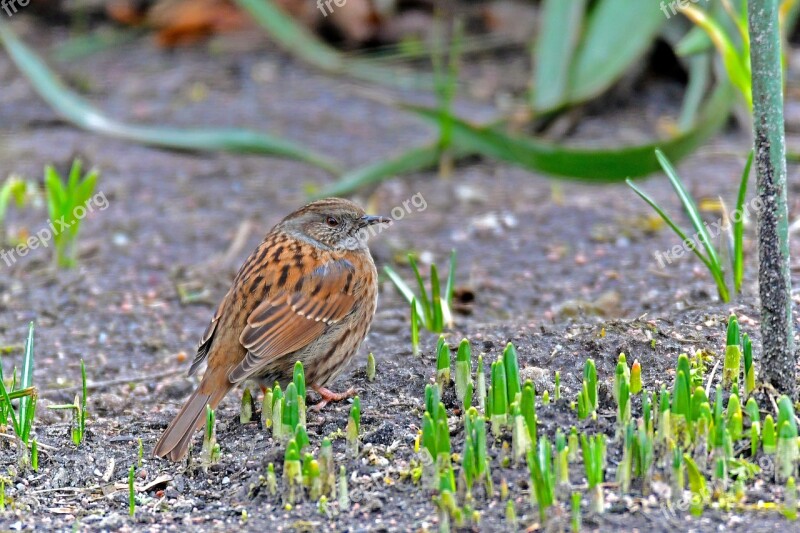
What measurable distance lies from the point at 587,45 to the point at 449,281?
12.8ft

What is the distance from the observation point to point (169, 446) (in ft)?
15.4

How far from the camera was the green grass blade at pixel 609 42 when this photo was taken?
895 centimetres

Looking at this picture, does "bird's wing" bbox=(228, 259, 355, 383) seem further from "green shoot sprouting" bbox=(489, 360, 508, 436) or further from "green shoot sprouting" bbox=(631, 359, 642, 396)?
"green shoot sprouting" bbox=(631, 359, 642, 396)

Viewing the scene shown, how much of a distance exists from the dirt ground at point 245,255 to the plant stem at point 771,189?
1.82 feet

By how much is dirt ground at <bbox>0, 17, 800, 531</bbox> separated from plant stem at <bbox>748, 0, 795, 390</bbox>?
55cm

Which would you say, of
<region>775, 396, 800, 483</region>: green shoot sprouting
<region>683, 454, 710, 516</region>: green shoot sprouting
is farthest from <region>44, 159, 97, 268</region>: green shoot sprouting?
<region>775, 396, 800, 483</region>: green shoot sprouting

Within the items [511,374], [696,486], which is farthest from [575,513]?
[511,374]

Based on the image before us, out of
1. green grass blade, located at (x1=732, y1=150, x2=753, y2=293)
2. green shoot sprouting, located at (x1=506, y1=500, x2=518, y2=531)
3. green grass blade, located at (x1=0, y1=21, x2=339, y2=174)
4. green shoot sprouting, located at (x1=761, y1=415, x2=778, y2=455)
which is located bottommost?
green shoot sprouting, located at (x1=506, y1=500, x2=518, y2=531)

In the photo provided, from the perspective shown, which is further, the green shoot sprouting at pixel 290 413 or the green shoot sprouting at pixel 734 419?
the green shoot sprouting at pixel 290 413

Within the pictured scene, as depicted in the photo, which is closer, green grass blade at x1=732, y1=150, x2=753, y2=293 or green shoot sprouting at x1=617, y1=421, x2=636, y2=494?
green shoot sprouting at x1=617, y1=421, x2=636, y2=494

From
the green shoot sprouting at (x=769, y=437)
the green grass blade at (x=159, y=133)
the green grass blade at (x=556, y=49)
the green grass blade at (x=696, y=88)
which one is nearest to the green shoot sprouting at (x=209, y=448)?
the green shoot sprouting at (x=769, y=437)

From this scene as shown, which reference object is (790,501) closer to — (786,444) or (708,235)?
(786,444)

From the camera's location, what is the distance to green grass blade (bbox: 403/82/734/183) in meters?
7.57

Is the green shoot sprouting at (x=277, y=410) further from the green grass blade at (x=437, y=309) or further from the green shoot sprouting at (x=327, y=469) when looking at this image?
the green grass blade at (x=437, y=309)
